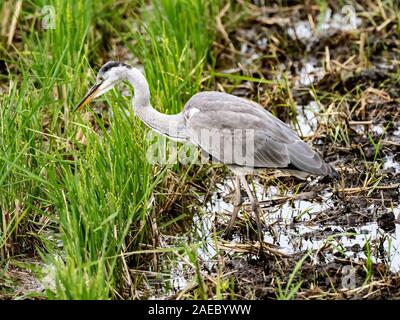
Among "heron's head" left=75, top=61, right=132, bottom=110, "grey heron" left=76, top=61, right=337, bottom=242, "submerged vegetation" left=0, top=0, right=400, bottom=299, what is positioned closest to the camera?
"submerged vegetation" left=0, top=0, right=400, bottom=299

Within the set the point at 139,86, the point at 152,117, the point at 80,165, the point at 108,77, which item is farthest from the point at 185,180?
the point at 80,165

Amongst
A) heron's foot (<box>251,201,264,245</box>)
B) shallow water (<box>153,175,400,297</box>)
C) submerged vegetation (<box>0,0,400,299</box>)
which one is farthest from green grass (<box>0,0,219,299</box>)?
heron's foot (<box>251,201,264,245</box>)

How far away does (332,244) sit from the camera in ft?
19.0

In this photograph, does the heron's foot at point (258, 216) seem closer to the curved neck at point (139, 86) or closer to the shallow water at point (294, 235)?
the shallow water at point (294, 235)

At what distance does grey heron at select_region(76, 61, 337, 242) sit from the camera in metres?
6.20

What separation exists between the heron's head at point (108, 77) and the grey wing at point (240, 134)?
0.54 meters

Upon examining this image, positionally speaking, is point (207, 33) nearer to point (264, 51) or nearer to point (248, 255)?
point (264, 51)

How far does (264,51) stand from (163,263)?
13.7 feet

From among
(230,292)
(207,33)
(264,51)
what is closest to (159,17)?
(207,33)

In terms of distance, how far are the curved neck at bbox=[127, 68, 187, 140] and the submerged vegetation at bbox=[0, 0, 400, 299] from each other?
13 centimetres

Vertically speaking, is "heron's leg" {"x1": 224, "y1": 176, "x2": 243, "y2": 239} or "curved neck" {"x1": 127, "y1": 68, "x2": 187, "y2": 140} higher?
"curved neck" {"x1": 127, "y1": 68, "x2": 187, "y2": 140}

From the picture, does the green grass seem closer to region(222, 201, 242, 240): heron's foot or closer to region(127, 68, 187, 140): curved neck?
region(127, 68, 187, 140): curved neck

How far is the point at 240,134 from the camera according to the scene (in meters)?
6.32

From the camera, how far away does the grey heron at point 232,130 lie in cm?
620
